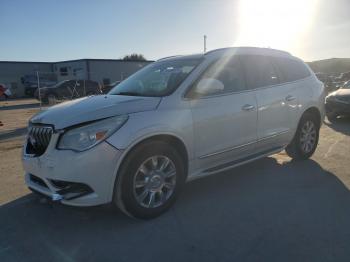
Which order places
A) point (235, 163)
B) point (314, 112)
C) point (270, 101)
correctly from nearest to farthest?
point (235, 163), point (270, 101), point (314, 112)

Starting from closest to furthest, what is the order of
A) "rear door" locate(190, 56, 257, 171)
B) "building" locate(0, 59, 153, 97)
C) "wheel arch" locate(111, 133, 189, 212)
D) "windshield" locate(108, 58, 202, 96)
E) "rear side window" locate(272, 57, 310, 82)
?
"wheel arch" locate(111, 133, 189, 212), "rear door" locate(190, 56, 257, 171), "windshield" locate(108, 58, 202, 96), "rear side window" locate(272, 57, 310, 82), "building" locate(0, 59, 153, 97)

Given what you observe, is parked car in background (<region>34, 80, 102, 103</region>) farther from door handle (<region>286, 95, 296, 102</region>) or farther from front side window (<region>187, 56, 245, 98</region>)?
front side window (<region>187, 56, 245, 98</region>)

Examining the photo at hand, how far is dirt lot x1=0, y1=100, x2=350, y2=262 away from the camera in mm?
3129

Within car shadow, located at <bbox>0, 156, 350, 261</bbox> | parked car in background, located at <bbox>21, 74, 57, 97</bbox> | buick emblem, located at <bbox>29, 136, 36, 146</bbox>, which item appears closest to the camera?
car shadow, located at <bbox>0, 156, 350, 261</bbox>

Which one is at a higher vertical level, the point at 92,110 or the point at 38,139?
the point at 92,110

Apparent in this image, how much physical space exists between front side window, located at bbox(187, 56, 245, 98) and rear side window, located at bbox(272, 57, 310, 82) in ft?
3.35

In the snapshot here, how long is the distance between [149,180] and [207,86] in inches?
52.3

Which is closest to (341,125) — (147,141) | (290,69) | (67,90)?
(290,69)

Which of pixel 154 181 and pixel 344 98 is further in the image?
pixel 344 98

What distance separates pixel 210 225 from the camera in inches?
143

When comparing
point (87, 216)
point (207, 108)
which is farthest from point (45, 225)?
point (207, 108)

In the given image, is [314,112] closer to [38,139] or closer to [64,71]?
[38,139]

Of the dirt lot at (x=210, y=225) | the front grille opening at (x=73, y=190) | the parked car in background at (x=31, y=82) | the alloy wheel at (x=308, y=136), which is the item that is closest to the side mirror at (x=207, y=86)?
the dirt lot at (x=210, y=225)

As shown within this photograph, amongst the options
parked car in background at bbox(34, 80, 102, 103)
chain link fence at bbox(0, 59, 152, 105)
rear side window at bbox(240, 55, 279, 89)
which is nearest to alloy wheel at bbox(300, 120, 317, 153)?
rear side window at bbox(240, 55, 279, 89)
